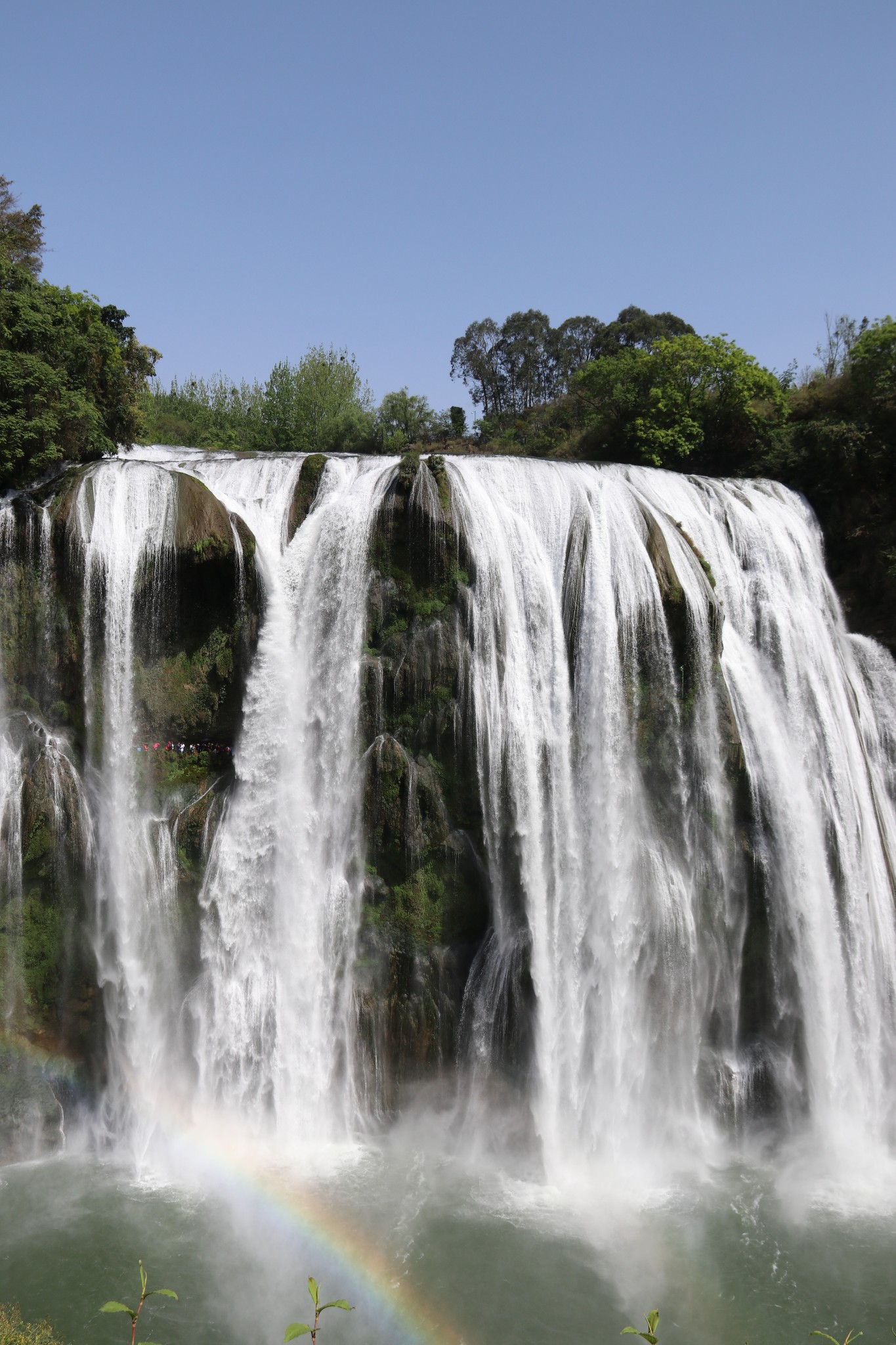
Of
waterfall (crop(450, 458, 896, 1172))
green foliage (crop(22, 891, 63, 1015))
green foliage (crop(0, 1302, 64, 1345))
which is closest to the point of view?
green foliage (crop(0, 1302, 64, 1345))

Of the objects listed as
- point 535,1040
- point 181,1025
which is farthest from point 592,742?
point 181,1025

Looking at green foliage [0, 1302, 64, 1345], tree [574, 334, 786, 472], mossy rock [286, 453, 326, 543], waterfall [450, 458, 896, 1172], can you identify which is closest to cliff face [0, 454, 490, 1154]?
waterfall [450, 458, 896, 1172]

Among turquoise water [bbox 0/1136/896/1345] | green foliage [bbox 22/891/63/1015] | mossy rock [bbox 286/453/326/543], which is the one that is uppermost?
mossy rock [bbox 286/453/326/543]

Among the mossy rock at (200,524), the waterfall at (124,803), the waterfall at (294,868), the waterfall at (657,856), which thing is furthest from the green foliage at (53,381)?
the waterfall at (657,856)

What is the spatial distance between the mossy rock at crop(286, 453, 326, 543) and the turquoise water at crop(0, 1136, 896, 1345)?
11554 millimetres

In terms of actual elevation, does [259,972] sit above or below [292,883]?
below

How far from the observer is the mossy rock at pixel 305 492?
1747cm

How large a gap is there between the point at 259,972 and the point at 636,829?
7085 millimetres

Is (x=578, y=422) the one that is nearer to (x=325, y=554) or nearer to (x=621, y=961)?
(x=325, y=554)

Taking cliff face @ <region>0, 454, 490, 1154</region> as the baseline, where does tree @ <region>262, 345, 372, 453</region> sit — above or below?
above

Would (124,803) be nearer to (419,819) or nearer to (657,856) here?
(419,819)

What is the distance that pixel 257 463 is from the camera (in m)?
18.4

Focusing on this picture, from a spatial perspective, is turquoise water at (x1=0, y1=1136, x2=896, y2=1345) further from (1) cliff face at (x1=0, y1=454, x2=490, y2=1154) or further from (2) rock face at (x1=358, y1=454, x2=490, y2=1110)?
(2) rock face at (x1=358, y1=454, x2=490, y2=1110)

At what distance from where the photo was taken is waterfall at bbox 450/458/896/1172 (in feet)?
49.0
